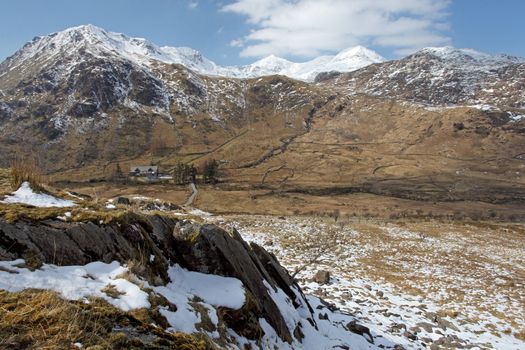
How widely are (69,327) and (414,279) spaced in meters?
26.4

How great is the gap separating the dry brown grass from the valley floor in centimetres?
1150

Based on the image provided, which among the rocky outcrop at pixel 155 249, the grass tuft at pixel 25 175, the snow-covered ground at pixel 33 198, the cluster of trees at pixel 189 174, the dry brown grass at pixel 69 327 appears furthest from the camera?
the cluster of trees at pixel 189 174

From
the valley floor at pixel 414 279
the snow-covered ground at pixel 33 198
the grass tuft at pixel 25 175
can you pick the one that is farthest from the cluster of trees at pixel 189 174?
the snow-covered ground at pixel 33 198

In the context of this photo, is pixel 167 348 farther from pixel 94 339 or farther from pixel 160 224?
Answer: pixel 160 224

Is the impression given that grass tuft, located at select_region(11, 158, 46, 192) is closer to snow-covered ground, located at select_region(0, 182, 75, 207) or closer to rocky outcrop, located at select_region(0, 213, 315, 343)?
snow-covered ground, located at select_region(0, 182, 75, 207)

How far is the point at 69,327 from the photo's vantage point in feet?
14.4

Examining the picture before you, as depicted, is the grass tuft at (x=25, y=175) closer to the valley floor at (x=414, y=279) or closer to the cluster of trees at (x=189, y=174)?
the valley floor at (x=414, y=279)

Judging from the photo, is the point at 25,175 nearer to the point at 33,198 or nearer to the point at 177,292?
the point at 33,198

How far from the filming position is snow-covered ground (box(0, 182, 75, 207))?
30.3 ft

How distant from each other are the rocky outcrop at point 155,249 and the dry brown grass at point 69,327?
1.84 meters

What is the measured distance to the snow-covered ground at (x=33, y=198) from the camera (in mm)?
9227

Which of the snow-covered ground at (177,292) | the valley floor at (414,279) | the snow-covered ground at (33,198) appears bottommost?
the valley floor at (414,279)

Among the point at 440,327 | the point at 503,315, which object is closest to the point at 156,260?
the point at 440,327

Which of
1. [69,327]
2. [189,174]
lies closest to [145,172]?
[189,174]
